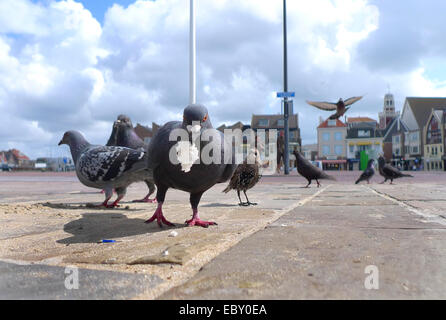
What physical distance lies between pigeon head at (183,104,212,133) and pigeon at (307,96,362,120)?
9.26m

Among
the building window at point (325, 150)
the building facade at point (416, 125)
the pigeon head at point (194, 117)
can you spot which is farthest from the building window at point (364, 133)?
the pigeon head at point (194, 117)

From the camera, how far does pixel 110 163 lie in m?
5.11

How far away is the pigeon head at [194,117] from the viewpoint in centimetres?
309

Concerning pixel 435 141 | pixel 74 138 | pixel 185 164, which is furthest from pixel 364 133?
pixel 185 164

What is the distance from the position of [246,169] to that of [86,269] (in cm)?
408

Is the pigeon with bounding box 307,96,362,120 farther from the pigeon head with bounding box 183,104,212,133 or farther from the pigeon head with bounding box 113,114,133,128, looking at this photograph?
the pigeon head with bounding box 183,104,212,133

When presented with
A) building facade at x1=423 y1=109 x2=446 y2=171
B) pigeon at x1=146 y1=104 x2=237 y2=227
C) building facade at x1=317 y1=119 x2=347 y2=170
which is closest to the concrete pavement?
pigeon at x1=146 y1=104 x2=237 y2=227

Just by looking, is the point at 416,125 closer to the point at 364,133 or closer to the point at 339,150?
the point at 364,133

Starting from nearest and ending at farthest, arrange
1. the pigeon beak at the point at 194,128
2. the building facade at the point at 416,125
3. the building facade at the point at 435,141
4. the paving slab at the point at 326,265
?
the paving slab at the point at 326,265
the pigeon beak at the point at 194,128
the building facade at the point at 435,141
the building facade at the point at 416,125

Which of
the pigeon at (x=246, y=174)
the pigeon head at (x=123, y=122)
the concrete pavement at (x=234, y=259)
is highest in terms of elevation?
the pigeon head at (x=123, y=122)

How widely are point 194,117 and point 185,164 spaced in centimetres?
41

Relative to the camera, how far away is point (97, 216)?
13.4 feet

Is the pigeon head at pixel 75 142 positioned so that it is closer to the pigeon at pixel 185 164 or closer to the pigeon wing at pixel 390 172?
the pigeon at pixel 185 164

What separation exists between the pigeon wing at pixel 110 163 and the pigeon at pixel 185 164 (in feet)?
5.58
